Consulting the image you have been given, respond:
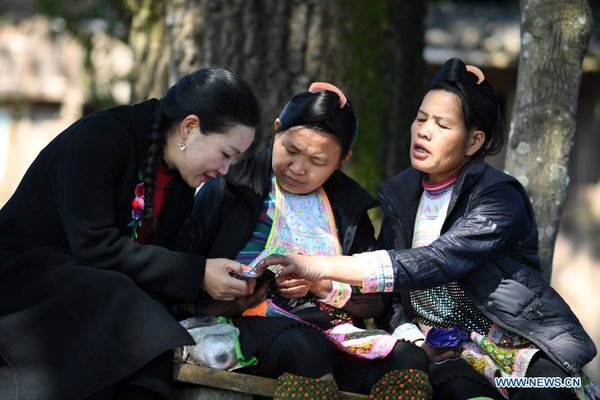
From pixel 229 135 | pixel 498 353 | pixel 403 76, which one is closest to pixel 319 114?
pixel 229 135

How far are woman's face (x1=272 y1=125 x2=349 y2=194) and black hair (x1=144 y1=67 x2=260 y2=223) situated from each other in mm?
199

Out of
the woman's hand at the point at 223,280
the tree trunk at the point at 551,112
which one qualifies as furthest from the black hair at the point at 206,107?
the tree trunk at the point at 551,112

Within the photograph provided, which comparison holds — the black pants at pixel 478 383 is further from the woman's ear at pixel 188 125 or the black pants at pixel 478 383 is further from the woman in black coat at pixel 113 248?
the woman's ear at pixel 188 125

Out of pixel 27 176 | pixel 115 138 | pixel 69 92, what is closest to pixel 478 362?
pixel 115 138

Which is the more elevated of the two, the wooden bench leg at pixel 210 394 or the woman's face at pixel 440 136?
the woman's face at pixel 440 136

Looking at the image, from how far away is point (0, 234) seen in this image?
3627 mm

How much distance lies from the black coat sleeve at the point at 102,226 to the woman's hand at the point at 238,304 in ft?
0.73

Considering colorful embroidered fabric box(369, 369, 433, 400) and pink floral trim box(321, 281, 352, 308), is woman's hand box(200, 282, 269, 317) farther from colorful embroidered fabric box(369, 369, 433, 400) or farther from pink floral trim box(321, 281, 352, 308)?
colorful embroidered fabric box(369, 369, 433, 400)

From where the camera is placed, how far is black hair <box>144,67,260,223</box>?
3600 millimetres

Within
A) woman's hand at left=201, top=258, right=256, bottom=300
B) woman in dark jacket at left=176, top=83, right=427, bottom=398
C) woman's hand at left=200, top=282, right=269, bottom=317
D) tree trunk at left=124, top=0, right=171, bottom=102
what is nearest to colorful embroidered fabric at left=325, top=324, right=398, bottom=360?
woman in dark jacket at left=176, top=83, right=427, bottom=398

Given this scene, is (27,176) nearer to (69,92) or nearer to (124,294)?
(124,294)

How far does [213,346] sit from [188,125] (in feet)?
2.73

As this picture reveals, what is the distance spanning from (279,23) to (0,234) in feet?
7.42

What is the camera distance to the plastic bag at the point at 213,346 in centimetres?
345
